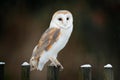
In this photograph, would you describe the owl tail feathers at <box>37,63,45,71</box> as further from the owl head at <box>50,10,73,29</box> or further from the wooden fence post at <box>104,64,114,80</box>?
the wooden fence post at <box>104,64,114,80</box>

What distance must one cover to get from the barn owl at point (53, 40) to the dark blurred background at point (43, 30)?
0.46 ft

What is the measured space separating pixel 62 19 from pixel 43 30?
1.41ft

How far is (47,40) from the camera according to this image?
3.56 metres

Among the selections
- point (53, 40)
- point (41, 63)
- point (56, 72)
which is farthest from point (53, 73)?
point (41, 63)

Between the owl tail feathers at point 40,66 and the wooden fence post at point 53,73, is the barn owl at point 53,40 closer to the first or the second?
the owl tail feathers at point 40,66

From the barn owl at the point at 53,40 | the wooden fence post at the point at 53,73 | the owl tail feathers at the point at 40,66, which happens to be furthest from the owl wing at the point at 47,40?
the wooden fence post at the point at 53,73

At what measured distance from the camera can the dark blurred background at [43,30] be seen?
3.94 meters

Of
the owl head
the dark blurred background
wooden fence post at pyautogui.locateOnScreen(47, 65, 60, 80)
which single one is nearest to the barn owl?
the owl head

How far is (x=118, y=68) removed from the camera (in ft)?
13.5

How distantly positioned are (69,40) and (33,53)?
394mm

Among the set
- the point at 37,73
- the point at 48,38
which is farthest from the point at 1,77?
the point at 37,73

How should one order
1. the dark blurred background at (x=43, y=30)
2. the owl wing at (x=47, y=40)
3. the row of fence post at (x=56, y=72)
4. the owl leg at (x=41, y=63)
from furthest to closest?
the dark blurred background at (x=43, y=30) < the owl leg at (x=41, y=63) < the owl wing at (x=47, y=40) < the row of fence post at (x=56, y=72)

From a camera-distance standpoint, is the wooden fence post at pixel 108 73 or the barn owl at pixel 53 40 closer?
the wooden fence post at pixel 108 73

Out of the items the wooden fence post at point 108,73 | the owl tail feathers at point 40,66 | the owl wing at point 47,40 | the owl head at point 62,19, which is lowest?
the wooden fence post at point 108,73
